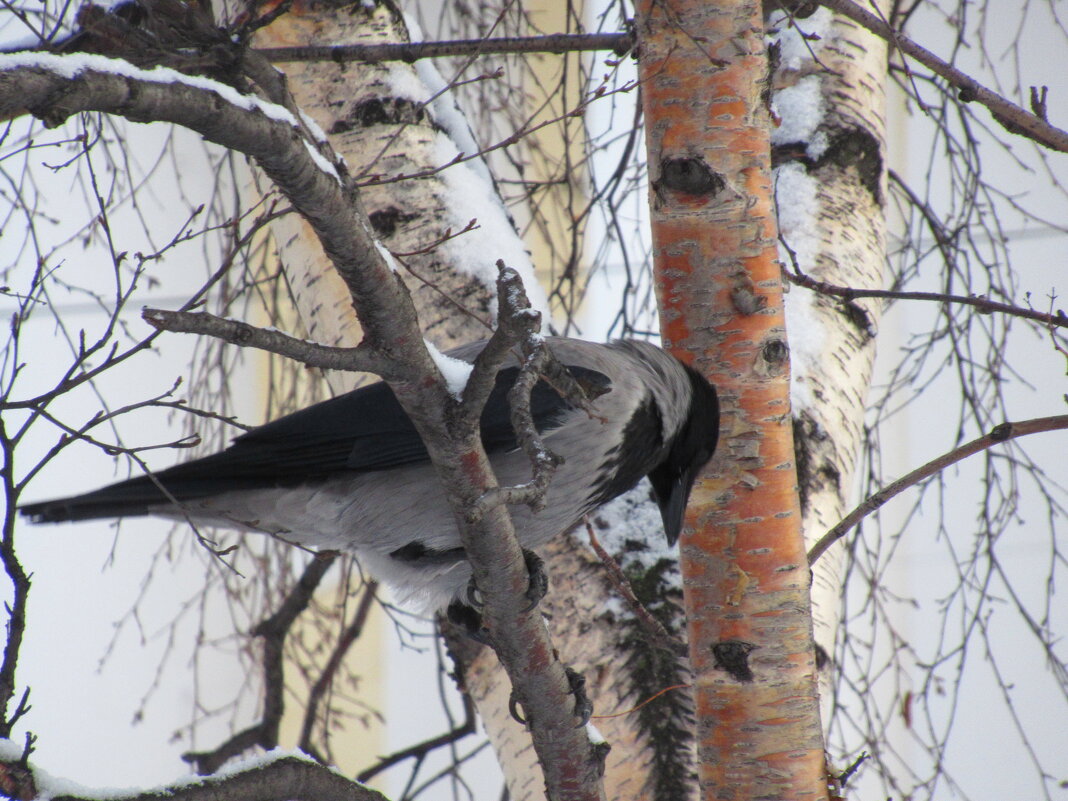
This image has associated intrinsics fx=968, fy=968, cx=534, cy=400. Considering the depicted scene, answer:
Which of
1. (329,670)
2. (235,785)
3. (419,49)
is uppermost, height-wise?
(419,49)

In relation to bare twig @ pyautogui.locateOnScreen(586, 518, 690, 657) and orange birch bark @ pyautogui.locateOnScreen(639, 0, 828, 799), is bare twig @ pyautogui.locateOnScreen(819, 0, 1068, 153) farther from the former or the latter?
bare twig @ pyautogui.locateOnScreen(586, 518, 690, 657)

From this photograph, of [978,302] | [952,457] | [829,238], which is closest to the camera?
[978,302]

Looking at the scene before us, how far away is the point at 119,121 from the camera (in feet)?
9.91

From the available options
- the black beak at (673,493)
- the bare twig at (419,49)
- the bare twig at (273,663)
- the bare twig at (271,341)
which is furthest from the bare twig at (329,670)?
the bare twig at (271,341)

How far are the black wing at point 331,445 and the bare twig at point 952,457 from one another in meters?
0.47

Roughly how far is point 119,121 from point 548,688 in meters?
2.48

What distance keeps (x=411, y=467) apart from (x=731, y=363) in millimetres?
627

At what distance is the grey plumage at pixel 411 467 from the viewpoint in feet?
5.65

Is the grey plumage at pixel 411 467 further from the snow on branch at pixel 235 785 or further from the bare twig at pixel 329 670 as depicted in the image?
the bare twig at pixel 329 670

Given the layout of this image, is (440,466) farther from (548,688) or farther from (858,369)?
(858,369)

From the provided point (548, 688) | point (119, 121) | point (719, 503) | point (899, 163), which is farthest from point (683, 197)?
point (899, 163)

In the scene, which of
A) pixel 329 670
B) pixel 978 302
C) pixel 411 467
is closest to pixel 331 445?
pixel 411 467

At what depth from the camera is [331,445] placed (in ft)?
5.91

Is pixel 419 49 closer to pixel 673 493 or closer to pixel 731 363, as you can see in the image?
pixel 731 363
